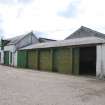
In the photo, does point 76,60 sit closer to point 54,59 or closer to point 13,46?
point 54,59

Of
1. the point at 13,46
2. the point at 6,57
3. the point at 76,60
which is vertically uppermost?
the point at 13,46

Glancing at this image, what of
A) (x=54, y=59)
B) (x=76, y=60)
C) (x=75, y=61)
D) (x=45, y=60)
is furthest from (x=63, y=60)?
(x=45, y=60)

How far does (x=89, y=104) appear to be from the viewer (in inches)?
290

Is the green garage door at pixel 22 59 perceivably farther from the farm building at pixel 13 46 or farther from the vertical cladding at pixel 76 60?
the vertical cladding at pixel 76 60

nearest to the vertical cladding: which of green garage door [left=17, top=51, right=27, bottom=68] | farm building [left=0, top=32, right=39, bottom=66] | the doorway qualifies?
the doorway

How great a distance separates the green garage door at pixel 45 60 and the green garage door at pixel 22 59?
13.8 ft

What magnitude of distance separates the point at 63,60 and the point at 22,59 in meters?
10.1

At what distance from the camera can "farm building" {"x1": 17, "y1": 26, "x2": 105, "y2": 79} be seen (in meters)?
16.7

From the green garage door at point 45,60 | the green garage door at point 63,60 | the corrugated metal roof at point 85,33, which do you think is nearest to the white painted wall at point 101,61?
the green garage door at point 63,60

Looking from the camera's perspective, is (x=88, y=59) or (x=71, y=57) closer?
(x=71, y=57)

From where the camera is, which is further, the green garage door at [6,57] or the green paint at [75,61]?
the green garage door at [6,57]

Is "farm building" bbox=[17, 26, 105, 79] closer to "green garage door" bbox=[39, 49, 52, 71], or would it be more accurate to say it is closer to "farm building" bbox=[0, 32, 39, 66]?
"green garage door" bbox=[39, 49, 52, 71]

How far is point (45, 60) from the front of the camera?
23.4 m

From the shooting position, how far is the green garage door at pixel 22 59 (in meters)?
28.1
